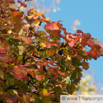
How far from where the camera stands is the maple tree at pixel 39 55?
137cm

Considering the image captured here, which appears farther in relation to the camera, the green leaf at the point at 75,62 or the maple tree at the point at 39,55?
the green leaf at the point at 75,62

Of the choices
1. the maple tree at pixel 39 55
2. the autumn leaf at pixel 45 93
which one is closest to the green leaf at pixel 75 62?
the maple tree at pixel 39 55

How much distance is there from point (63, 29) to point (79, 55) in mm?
278

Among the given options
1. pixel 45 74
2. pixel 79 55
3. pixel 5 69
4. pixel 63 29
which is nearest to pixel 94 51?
pixel 79 55

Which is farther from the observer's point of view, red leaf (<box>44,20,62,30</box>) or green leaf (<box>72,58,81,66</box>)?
green leaf (<box>72,58,81,66</box>)

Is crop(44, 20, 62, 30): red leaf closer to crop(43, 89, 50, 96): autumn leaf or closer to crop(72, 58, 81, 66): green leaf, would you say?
crop(72, 58, 81, 66): green leaf

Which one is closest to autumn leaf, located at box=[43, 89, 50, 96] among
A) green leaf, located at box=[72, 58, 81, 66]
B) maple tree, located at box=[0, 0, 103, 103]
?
maple tree, located at box=[0, 0, 103, 103]

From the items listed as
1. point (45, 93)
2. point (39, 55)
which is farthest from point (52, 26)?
point (45, 93)

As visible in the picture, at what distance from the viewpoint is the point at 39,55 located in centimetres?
162

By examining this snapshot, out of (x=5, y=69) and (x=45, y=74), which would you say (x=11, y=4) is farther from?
(x=45, y=74)

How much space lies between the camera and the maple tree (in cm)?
137

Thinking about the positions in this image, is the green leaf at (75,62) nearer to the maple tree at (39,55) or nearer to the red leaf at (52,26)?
the maple tree at (39,55)

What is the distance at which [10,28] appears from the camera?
1588 millimetres

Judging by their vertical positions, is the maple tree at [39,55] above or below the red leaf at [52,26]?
below
